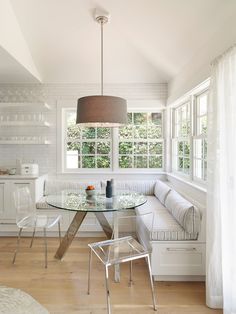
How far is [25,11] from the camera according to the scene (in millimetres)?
2941

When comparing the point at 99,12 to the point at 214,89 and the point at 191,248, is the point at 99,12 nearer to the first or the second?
the point at 214,89

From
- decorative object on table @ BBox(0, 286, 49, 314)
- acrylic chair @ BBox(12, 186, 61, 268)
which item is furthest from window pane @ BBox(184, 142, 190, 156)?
decorative object on table @ BBox(0, 286, 49, 314)

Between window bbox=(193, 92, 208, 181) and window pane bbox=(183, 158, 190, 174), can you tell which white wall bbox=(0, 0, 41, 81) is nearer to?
window bbox=(193, 92, 208, 181)

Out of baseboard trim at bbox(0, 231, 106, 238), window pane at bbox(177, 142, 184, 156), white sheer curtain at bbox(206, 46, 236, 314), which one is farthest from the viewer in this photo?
window pane at bbox(177, 142, 184, 156)

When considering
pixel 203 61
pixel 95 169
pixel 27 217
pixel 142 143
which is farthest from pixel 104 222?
pixel 203 61

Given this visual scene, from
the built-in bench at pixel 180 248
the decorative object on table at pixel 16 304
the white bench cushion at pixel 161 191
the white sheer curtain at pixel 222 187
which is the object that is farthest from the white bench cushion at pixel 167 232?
the decorative object on table at pixel 16 304

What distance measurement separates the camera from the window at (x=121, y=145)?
14.8 feet

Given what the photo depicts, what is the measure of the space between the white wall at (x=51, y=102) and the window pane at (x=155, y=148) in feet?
2.28

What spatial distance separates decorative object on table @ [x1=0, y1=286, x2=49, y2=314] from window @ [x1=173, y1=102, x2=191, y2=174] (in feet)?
9.58

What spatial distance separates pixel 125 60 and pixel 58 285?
3215 mm

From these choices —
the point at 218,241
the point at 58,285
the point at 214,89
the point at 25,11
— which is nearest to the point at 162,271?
the point at 218,241

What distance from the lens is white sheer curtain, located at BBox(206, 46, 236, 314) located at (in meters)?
1.89

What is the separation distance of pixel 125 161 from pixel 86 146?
775 millimetres

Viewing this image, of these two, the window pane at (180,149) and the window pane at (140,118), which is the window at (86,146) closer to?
the window pane at (140,118)
